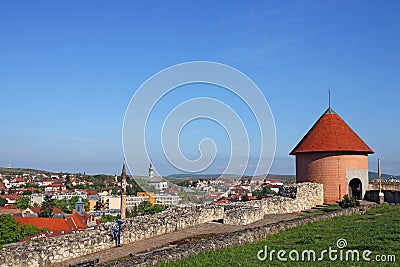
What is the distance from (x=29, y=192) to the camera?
122 meters

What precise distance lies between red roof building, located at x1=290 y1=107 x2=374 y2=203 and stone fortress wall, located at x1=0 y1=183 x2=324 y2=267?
95 centimetres

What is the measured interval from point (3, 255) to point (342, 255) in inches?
279

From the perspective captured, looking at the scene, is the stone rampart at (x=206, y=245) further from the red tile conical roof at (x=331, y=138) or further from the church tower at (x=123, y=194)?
the red tile conical roof at (x=331, y=138)

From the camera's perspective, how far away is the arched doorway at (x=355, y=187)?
2462cm

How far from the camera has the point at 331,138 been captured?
24.7 m

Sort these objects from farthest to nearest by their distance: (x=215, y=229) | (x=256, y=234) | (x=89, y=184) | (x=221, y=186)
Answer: (x=89, y=184)
(x=221, y=186)
(x=215, y=229)
(x=256, y=234)

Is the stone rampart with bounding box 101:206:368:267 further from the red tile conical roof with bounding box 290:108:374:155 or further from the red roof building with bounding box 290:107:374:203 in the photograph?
the red tile conical roof with bounding box 290:108:374:155

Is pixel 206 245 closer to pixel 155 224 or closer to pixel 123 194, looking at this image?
pixel 155 224

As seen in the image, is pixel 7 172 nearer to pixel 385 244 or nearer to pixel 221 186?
pixel 221 186

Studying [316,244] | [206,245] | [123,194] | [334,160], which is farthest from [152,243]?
[334,160]

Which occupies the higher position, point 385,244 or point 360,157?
point 360,157

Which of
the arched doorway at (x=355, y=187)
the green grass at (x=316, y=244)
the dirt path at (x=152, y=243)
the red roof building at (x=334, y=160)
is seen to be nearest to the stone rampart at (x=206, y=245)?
the green grass at (x=316, y=244)

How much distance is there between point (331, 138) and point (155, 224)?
45.3 ft

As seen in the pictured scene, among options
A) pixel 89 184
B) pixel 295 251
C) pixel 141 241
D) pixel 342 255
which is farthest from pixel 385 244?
pixel 89 184
